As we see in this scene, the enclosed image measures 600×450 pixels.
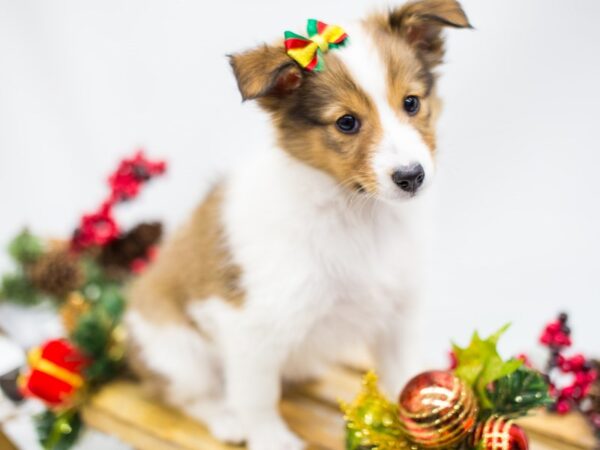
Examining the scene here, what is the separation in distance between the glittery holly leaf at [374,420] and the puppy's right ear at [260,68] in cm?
92

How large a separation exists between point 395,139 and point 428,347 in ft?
5.94

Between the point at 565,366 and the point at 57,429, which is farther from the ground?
A: the point at 565,366

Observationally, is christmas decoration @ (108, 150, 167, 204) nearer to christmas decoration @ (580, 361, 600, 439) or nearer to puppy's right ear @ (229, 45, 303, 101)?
puppy's right ear @ (229, 45, 303, 101)

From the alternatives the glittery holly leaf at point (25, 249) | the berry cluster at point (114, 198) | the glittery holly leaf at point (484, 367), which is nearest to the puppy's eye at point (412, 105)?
the glittery holly leaf at point (484, 367)

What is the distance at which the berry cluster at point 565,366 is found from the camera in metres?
2.76

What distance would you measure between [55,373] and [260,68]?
1631 millimetres

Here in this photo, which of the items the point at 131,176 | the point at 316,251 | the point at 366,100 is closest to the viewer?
the point at 366,100

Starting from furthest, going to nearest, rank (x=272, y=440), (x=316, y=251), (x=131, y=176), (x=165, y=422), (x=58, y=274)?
(x=58, y=274) < (x=131, y=176) < (x=165, y=422) < (x=272, y=440) < (x=316, y=251)

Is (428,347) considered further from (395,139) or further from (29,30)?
(29,30)

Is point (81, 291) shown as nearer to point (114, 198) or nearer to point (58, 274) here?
point (58, 274)

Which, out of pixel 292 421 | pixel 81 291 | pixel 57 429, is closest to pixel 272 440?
pixel 292 421

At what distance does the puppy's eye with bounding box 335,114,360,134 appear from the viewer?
7.81 feet

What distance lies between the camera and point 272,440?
9.54 feet

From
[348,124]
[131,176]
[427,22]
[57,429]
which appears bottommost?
[57,429]
